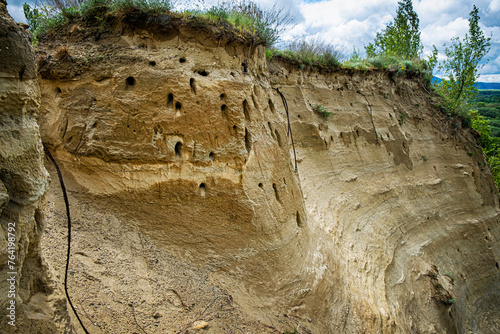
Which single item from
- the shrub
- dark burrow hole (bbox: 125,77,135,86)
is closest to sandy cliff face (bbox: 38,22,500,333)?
dark burrow hole (bbox: 125,77,135,86)

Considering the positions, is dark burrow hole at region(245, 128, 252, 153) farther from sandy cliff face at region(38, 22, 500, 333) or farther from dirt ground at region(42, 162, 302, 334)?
dirt ground at region(42, 162, 302, 334)

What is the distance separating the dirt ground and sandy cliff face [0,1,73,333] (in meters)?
0.78

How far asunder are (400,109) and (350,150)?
153 inches

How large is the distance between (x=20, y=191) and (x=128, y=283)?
199 cm

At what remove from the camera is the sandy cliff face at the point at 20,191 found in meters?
2.22

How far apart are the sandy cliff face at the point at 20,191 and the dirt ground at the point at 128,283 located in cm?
78

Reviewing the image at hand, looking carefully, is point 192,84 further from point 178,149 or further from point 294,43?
point 294,43

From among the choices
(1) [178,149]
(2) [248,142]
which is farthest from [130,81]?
(2) [248,142]

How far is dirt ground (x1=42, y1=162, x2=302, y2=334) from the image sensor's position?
346 centimetres

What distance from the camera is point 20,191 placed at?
2.34 meters

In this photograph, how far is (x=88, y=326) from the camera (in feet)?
10.4

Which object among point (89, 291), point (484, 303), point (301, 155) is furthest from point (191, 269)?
point (484, 303)

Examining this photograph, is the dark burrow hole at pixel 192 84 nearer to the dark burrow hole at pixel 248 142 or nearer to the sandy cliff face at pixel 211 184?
the sandy cliff face at pixel 211 184

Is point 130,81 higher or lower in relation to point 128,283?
higher
